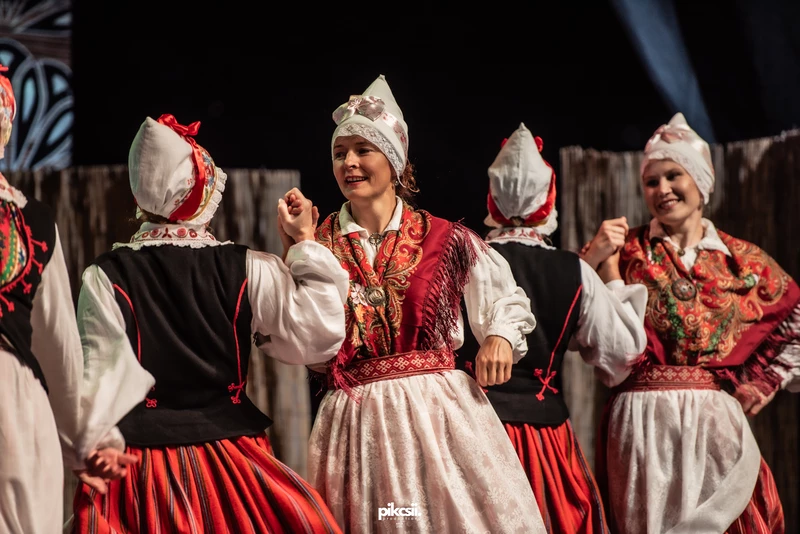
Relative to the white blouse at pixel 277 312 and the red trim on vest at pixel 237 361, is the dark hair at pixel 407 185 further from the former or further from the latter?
the red trim on vest at pixel 237 361

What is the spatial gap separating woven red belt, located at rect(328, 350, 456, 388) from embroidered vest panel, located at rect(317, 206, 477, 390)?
2cm

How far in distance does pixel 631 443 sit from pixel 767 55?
8.15 ft

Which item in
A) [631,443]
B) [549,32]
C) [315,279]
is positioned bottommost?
[631,443]

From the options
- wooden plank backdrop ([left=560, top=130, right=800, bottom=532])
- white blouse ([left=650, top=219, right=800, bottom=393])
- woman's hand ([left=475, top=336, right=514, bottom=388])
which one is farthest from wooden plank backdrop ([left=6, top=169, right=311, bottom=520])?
woman's hand ([left=475, top=336, right=514, bottom=388])

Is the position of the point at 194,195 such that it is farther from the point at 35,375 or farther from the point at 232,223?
the point at 232,223

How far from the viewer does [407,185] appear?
372 centimetres

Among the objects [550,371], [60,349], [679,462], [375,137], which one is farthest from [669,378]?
[60,349]

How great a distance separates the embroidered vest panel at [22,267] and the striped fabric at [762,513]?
261 cm

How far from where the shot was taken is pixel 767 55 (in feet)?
18.5

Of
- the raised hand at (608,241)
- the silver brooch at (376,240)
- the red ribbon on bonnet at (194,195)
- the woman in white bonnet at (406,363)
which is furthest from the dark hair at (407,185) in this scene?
the raised hand at (608,241)

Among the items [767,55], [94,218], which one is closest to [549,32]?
[767,55]

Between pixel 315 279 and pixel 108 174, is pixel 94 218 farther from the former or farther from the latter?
pixel 315 279

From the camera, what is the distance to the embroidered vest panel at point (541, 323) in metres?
3.94

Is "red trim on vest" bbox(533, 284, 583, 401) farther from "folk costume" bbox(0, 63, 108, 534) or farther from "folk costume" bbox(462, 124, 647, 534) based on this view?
"folk costume" bbox(0, 63, 108, 534)
